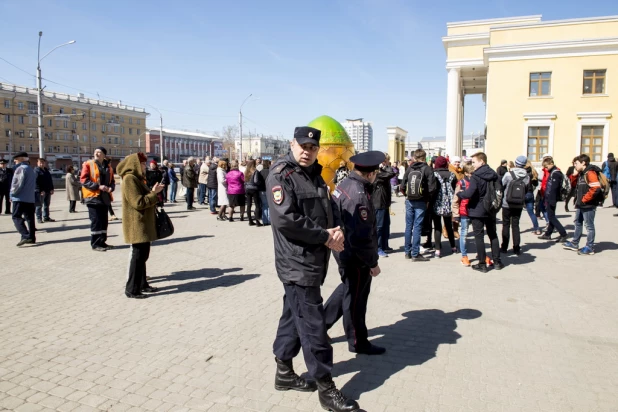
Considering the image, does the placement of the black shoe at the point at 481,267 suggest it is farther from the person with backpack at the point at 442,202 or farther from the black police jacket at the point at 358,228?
the black police jacket at the point at 358,228

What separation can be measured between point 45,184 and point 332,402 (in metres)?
12.6

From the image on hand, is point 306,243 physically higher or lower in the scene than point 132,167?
lower

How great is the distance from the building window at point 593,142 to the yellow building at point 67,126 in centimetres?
6342

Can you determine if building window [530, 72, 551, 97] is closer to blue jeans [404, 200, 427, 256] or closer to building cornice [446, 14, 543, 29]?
building cornice [446, 14, 543, 29]

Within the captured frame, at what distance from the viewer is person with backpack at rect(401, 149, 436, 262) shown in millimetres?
7785

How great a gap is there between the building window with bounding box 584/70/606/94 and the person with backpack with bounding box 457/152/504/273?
28.6m

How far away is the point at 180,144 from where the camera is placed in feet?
375

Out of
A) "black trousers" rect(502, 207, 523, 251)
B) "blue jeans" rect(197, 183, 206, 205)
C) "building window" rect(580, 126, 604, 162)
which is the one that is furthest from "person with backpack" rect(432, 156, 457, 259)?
"building window" rect(580, 126, 604, 162)

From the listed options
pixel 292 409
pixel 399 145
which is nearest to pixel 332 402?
pixel 292 409

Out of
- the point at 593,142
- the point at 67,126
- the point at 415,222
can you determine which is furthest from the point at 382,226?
the point at 67,126

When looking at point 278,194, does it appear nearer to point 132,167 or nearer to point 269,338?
point 269,338

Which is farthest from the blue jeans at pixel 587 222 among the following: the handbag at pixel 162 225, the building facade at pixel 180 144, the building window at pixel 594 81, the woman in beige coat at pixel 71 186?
the building facade at pixel 180 144

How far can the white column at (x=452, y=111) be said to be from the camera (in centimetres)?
3959

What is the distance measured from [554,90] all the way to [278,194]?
33.2m
